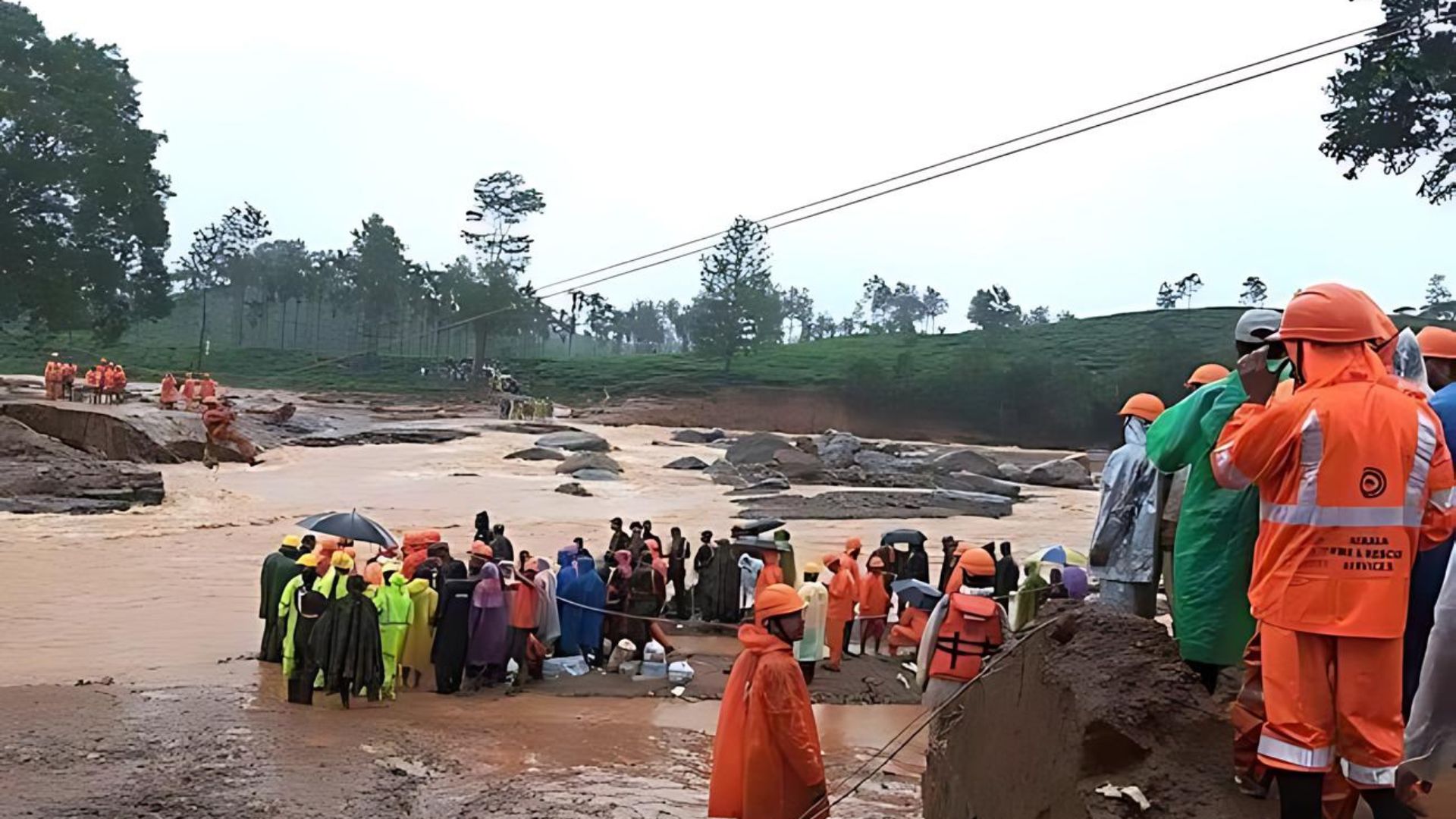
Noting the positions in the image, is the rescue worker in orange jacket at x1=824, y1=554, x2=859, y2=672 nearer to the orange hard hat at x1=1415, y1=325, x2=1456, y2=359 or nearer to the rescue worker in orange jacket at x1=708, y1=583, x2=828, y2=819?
the rescue worker in orange jacket at x1=708, y1=583, x2=828, y2=819

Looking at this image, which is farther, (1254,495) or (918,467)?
(918,467)

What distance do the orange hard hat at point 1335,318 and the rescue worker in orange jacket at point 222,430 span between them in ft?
110

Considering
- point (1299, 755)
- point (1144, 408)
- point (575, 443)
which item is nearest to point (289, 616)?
point (1144, 408)

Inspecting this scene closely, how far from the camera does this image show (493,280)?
83.4 m

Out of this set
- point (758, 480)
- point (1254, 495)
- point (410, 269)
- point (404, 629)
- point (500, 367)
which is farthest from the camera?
point (410, 269)

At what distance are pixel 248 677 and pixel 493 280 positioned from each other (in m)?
74.2

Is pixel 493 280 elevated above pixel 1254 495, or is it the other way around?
pixel 493 280

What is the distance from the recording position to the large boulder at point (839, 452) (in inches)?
1593

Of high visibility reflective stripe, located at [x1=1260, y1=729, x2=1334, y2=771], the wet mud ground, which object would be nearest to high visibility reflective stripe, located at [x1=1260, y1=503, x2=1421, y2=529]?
high visibility reflective stripe, located at [x1=1260, y1=729, x2=1334, y2=771]

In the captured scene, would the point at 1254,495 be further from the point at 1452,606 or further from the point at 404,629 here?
the point at 404,629

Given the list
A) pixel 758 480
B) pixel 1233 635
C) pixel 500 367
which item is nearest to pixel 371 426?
pixel 758 480

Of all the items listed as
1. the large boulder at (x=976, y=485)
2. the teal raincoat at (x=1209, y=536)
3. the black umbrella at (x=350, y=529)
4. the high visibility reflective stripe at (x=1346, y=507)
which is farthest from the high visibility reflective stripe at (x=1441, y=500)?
the large boulder at (x=976, y=485)

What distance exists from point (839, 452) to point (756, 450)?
3.37 metres

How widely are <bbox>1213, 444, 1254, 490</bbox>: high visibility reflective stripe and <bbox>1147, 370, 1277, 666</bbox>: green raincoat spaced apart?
37cm
